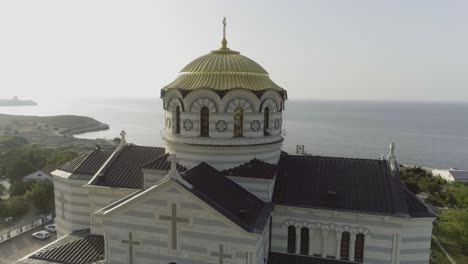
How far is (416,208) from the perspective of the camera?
20.0 m

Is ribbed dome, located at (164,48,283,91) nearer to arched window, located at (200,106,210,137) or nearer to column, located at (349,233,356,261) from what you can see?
arched window, located at (200,106,210,137)

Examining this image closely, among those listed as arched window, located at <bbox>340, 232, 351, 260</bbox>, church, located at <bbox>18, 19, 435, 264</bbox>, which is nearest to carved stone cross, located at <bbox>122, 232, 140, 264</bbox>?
church, located at <bbox>18, 19, 435, 264</bbox>

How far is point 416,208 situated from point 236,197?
33.0ft

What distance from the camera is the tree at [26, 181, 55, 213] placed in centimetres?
3859

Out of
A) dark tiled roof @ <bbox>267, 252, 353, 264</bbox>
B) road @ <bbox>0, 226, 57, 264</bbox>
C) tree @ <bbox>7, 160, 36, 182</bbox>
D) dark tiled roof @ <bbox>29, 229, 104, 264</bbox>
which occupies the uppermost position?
dark tiled roof @ <bbox>267, 252, 353, 264</bbox>

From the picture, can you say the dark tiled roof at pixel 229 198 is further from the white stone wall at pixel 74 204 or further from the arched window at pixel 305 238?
the white stone wall at pixel 74 204

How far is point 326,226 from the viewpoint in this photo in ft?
66.5

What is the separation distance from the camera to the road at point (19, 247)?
29798 mm

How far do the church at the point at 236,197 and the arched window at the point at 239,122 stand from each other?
60 mm

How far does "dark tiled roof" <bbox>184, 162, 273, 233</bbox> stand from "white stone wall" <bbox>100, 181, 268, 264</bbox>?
402 millimetres

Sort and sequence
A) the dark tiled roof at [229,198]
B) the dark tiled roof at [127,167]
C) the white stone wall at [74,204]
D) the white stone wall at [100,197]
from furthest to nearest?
the white stone wall at [74,204], the dark tiled roof at [127,167], the white stone wall at [100,197], the dark tiled roof at [229,198]

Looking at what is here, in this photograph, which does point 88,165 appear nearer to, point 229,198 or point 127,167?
point 127,167

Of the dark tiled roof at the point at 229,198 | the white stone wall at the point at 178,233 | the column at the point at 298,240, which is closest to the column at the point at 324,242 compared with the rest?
the column at the point at 298,240

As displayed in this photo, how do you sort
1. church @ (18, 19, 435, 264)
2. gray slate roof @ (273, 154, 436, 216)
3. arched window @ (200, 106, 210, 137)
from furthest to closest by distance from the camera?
arched window @ (200, 106, 210, 137), gray slate roof @ (273, 154, 436, 216), church @ (18, 19, 435, 264)
